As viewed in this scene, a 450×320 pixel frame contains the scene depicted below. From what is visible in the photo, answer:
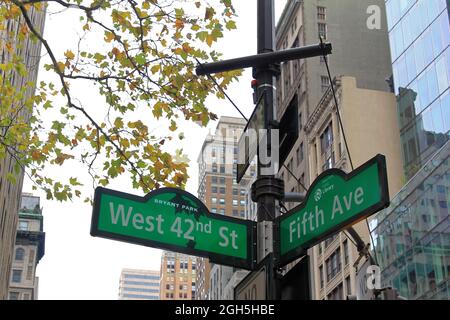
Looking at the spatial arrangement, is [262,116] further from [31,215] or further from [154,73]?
[31,215]

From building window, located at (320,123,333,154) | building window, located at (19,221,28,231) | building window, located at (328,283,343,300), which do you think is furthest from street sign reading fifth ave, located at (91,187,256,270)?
building window, located at (19,221,28,231)

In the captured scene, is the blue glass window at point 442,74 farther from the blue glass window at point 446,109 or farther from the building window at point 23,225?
the building window at point 23,225

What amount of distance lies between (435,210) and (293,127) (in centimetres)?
3217

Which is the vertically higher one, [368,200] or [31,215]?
[31,215]

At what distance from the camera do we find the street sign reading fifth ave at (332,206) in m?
5.43

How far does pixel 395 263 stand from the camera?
41125 mm

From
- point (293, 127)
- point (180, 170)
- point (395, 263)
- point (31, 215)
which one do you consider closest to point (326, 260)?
point (395, 263)

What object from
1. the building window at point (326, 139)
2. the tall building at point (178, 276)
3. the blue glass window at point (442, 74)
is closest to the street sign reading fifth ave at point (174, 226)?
the blue glass window at point (442, 74)

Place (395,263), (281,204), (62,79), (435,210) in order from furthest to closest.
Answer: (395,263)
(435,210)
(62,79)
(281,204)

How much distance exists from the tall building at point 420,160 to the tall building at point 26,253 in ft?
264

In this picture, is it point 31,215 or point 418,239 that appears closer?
point 418,239

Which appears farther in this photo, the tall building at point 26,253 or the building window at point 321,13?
the tall building at point 26,253

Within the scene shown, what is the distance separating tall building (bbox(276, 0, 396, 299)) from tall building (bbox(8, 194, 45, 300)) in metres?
54.7

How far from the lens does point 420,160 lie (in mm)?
49656
